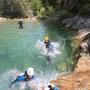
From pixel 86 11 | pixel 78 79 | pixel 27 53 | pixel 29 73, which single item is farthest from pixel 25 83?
pixel 86 11

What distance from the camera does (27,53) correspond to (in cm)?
2867

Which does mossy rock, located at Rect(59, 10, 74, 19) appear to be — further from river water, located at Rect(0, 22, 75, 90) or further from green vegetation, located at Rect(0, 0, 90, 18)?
green vegetation, located at Rect(0, 0, 90, 18)

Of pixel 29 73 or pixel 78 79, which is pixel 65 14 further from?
pixel 29 73

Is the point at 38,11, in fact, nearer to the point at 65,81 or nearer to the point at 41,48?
the point at 41,48

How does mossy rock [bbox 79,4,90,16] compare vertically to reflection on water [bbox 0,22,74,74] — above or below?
above

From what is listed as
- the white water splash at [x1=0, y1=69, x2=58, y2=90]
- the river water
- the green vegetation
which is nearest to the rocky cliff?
the white water splash at [x1=0, y1=69, x2=58, y2=90]

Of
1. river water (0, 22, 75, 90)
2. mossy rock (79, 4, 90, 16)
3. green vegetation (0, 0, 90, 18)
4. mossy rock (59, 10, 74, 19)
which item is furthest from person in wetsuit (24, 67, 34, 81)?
green vegetation (0, 0, 90, 18)

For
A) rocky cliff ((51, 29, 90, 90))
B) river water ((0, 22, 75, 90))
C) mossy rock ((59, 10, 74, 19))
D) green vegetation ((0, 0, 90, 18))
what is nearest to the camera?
rocky cliff ((51, 29, 90, 90))

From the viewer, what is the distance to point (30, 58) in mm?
26812

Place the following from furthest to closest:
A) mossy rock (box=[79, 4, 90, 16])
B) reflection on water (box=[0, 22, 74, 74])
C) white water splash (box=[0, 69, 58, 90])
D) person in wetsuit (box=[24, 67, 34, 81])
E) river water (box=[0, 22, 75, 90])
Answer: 1. mossy rock (box=[79, 4, 90, 16])
2. reflection on water (box=[0, 22, 74, 74])
3. river water (box=[0, 22, 75, 90])
4. white water splash (box=[0, 69, 58, 90])
5. person in wetsuit (box=[24, 67, 34, 81])

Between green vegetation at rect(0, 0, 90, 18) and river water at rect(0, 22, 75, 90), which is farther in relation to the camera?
green vegetation at rect(0, 0, 90, 18)

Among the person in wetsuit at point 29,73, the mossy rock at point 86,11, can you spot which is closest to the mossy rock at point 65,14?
the mossy rock at point 86,11

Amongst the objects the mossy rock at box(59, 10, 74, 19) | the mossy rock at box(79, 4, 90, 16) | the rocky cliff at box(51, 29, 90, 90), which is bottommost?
the rocky cliff at box(51, 29, 90, 90)

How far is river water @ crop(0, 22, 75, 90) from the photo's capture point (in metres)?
23.5
